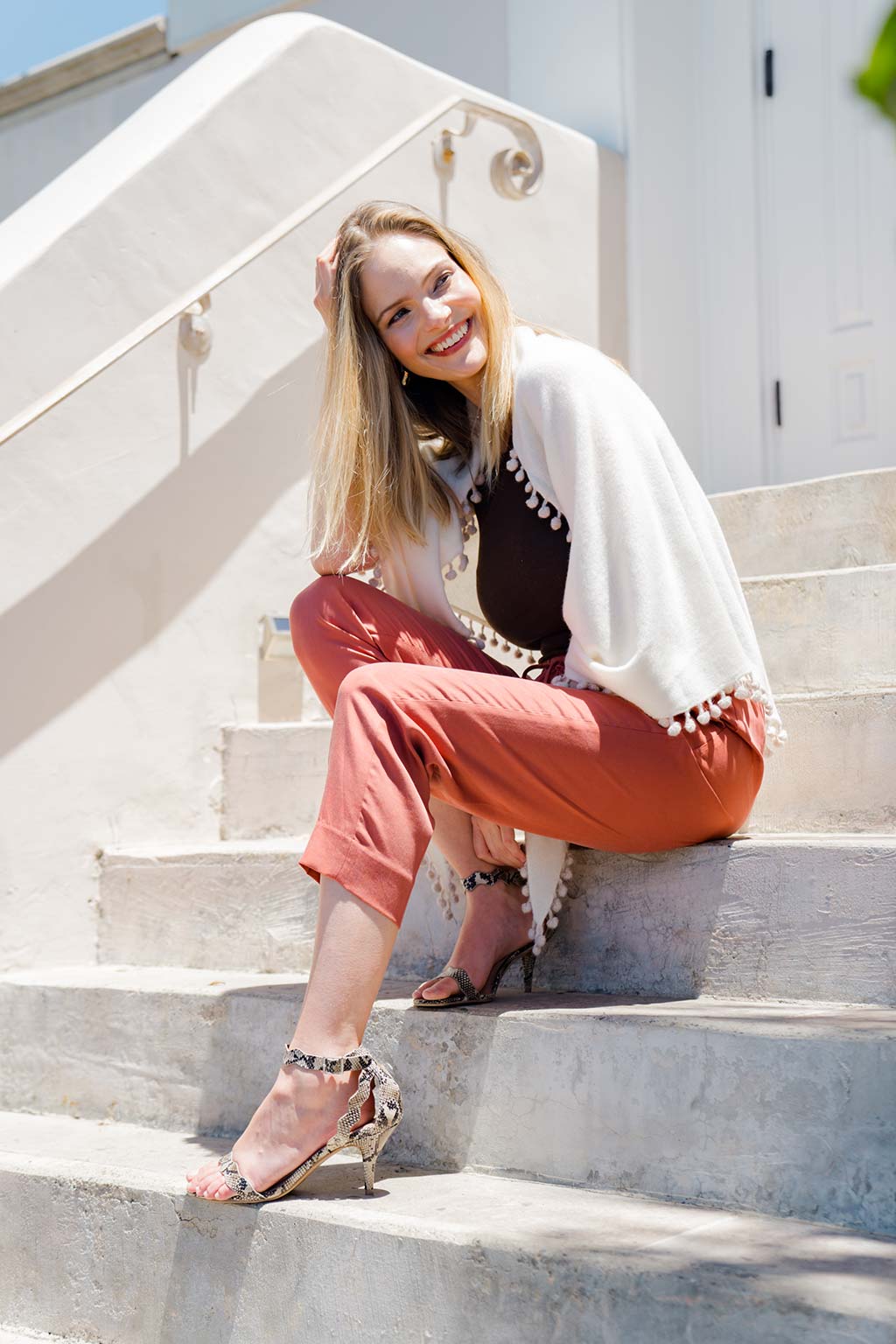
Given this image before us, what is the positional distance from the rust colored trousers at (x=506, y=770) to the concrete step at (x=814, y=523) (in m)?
1.12

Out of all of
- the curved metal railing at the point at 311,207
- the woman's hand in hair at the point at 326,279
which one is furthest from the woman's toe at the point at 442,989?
the curved metal railing at the point at 311,207

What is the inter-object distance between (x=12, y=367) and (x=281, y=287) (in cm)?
62

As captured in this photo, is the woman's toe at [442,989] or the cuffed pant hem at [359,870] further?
the woman's toe at [442,989]

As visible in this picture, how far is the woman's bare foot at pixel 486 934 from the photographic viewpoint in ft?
5.78

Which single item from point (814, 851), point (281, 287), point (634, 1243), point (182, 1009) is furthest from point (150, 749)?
point (634, 1243)

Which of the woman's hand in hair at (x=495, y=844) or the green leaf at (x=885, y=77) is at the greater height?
the green leaf at (x=885, y=77)

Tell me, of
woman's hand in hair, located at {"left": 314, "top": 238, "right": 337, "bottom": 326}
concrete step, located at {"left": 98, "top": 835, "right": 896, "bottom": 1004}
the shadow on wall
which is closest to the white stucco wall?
the shadow on wall

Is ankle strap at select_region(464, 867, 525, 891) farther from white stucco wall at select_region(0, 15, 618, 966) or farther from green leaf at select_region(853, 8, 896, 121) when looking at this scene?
green leaf at select_region(853, 8, 896, 121)

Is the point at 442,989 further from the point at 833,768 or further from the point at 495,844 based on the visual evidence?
the point at 833,768

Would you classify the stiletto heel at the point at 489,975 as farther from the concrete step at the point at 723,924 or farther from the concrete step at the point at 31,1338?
the concrete step at the point at 31,1338

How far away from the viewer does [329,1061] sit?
4.89 feet

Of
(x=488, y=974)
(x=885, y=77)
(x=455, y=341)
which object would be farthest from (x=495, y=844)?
(x=885, y=77)

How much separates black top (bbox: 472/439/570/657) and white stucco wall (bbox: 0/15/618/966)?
839mm

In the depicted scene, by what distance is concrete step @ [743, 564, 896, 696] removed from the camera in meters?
2.29
